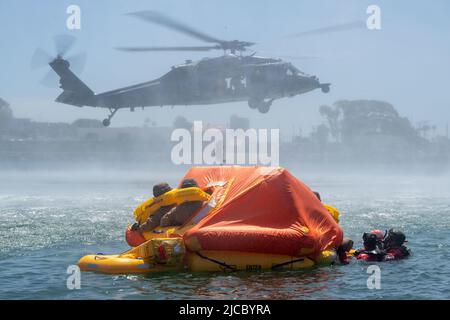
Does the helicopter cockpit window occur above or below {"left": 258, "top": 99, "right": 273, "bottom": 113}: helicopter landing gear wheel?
above

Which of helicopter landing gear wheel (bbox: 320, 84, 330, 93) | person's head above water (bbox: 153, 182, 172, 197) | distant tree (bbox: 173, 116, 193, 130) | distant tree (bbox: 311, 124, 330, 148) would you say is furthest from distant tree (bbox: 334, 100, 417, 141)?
person's head above water (bbox: 153, 182, 172, 197)

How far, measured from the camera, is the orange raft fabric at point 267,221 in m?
12.8

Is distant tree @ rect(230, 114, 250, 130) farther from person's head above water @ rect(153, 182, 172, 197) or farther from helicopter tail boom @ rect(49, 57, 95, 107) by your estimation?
person's head above water @ rect(153, 182, 172, 197)

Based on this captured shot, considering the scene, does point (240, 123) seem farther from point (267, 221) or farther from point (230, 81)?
point (267, 221)

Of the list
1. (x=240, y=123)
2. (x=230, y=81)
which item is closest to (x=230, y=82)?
(x=230, y=81)

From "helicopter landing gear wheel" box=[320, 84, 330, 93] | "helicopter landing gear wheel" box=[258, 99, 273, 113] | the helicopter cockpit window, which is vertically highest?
the helicopter cockpit window

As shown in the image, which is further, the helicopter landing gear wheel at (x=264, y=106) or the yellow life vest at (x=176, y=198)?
the helicopter landing gear wheel at (x=264, y=106)

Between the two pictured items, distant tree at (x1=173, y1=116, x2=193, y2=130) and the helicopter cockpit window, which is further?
distant tree at (x1=173, y1=116, x2=193, y2=130)

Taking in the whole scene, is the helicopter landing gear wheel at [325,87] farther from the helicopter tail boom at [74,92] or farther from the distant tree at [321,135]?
the distant tree at [321,135]

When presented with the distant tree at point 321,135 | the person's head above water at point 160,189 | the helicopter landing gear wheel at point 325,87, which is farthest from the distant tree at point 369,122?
the person's head above water at point 160,189

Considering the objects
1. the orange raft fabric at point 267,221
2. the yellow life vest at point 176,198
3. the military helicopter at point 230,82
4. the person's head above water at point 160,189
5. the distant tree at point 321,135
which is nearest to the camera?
the orange raft fabric at point 267,221

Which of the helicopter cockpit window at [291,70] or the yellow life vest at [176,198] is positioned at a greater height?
the helicopter cockpit window at [291,70]

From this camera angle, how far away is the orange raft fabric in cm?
1276

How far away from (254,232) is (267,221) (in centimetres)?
78
